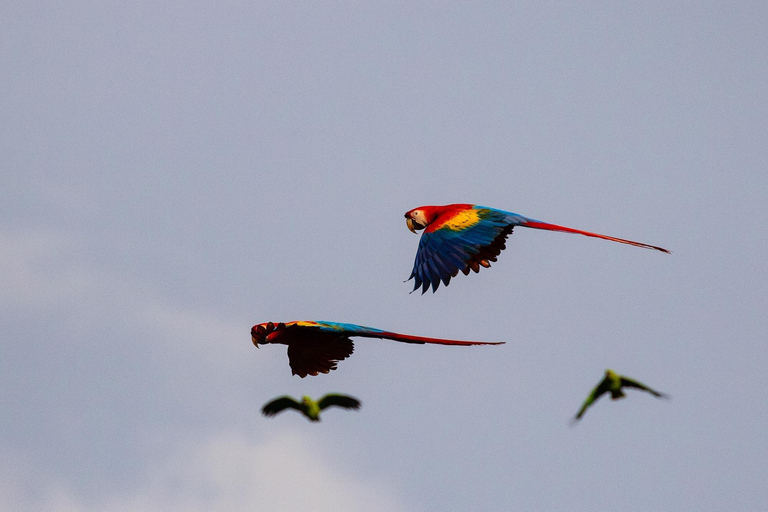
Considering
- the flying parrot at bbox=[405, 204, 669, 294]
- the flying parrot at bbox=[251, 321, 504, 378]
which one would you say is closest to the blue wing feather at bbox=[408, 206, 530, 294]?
the flying parrot at bbox=[405, 204, 669, 294]

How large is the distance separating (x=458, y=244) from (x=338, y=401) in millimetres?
4141

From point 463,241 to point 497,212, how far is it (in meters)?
0.99

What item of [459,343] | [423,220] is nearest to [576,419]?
[459,343]

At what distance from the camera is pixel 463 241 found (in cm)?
1653

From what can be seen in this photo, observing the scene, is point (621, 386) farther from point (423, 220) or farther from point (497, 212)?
point (423, 220)

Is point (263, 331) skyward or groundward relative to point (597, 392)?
skyward

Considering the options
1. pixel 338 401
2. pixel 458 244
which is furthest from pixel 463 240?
pixel 338 401

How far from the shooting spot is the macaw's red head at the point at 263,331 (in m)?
15.9

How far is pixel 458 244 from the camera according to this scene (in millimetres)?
16484

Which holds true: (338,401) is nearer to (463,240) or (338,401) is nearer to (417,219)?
(463,240)

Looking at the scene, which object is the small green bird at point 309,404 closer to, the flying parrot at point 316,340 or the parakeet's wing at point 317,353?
the flying parrot at point 316,340

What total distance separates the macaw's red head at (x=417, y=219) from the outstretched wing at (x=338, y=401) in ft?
18.6

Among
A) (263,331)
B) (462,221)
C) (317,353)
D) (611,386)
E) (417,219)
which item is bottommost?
(611,386)

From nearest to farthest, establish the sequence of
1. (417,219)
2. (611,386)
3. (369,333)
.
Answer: (611,386), (369,333), (417,219)
